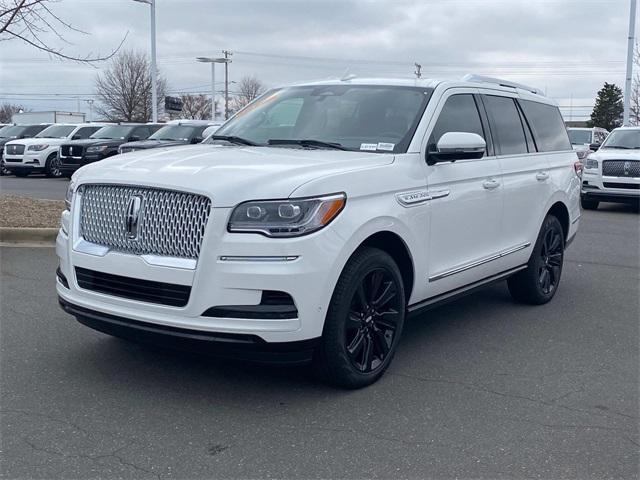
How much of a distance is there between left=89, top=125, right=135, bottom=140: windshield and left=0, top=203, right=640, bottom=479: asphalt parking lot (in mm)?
16182

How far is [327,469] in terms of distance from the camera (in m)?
3.52

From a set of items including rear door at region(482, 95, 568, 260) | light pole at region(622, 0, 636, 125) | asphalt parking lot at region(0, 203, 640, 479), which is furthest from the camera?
light pole at region(622, 0, 636, 125)

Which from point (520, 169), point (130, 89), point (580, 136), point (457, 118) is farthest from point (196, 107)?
point (457, 118)

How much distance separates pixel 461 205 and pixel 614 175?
1133 centimetres

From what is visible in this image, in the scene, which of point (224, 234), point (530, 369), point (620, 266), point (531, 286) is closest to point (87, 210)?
point (224, 234)

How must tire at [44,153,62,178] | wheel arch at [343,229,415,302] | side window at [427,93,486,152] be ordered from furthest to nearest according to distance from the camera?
tire at [44,153,62,178], side window at [427,93,486,152], wheel arch at [343,229,415,302]

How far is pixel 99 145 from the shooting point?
803 inches

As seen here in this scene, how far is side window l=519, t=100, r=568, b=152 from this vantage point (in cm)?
694

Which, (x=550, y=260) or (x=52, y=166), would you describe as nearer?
(x=550, y=260)

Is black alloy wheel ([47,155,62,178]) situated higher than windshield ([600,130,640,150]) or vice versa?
windshield ([600,130,640,150])

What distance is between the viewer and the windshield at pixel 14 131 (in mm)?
28139

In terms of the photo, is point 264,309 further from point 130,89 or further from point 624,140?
point 130,89

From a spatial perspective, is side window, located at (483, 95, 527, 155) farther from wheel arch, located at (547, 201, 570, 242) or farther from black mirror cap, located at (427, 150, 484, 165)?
black mirror cap, located at (427, 150, 484, 165)

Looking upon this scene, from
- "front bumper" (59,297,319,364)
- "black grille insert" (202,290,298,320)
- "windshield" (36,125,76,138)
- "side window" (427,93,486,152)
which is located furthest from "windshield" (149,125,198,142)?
"black grille insert" (202,290,298,320)
